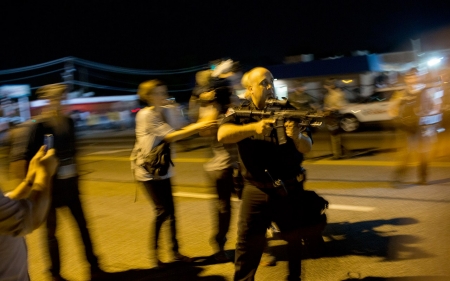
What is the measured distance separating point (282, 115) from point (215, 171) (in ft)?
5.07

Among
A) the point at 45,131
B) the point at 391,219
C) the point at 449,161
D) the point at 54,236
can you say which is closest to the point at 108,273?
the point at 54,236

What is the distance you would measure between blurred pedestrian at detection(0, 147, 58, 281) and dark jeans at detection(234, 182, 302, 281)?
5.18 ft

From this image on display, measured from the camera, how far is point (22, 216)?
1991mm

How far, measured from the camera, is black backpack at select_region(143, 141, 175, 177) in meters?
4.22

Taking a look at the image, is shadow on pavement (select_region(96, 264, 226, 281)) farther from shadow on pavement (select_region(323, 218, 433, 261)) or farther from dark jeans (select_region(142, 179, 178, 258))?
shadow on pavement (select_region(323, 218, 433, 261))

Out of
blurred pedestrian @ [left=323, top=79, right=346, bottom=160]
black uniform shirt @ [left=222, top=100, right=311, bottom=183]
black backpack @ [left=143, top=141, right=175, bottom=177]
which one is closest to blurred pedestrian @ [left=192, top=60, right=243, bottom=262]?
black backpack @ [left=143, top=141, right=175, bottom=177]

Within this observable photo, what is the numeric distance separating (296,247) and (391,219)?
2533 mm

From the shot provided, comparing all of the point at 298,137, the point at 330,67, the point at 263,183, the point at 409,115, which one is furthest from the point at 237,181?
the point at 330,67

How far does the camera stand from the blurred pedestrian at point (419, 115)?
6762 mm

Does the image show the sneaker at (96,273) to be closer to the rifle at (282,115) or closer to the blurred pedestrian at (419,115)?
the rifle at (282,115)

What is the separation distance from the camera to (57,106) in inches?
160

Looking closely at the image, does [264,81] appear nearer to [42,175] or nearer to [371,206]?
[42,175]

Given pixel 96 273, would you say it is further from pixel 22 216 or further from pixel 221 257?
pixel 22 216

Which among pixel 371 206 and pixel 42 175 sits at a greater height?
pixel 42 175
